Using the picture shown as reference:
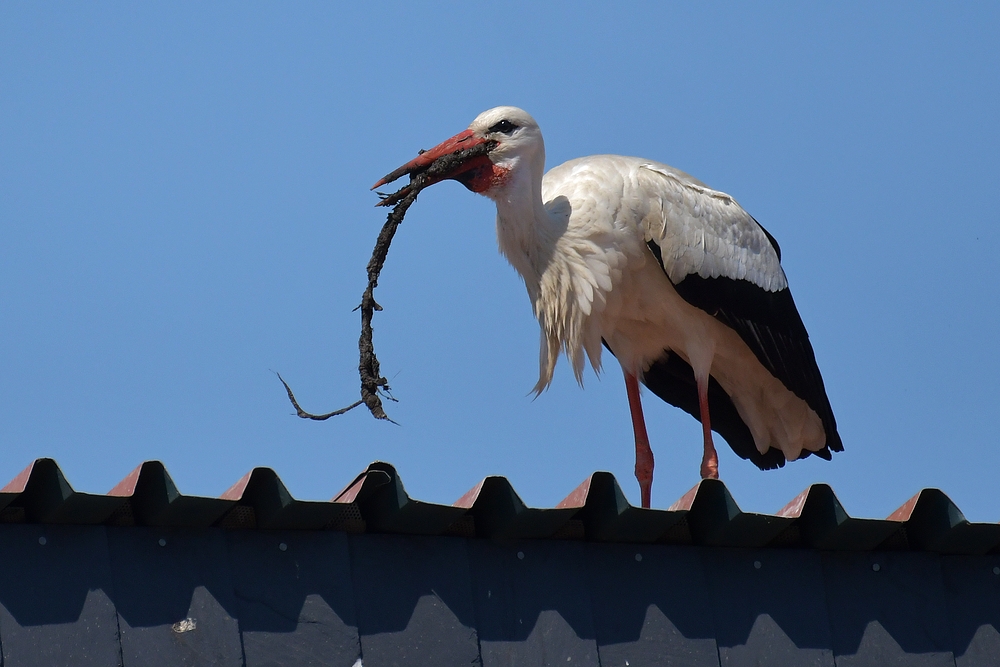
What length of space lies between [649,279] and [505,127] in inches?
41.1

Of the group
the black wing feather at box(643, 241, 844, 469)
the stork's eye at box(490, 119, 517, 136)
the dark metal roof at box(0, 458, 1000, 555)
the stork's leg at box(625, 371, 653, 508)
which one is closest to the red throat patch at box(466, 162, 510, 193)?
the stork's eye at box(490, 119, 517, 136)

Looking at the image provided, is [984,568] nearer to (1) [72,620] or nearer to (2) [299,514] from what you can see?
(2) [299,514]

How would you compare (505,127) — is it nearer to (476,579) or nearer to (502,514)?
(502,514)

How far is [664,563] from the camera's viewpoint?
4.15 metres

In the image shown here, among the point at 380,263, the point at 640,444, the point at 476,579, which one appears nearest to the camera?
the point at 476,579

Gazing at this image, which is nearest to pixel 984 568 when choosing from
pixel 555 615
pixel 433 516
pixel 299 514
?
pixel 555 615

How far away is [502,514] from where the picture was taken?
3.89 metres

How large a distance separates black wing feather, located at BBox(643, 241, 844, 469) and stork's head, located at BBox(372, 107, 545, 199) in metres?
0.74

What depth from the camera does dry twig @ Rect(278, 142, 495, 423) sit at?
549cm

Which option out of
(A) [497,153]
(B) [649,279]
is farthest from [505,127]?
(B) [649,279]

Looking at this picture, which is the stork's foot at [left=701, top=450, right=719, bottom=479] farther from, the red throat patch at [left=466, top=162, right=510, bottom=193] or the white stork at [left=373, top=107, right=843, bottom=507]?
the red throat patch at [left=466, top=162, right=510, bottom=193]

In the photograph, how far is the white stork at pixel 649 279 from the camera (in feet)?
22.4

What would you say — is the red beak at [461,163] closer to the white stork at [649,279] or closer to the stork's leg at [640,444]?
the white stork at [649,279]

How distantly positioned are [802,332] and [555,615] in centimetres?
395
